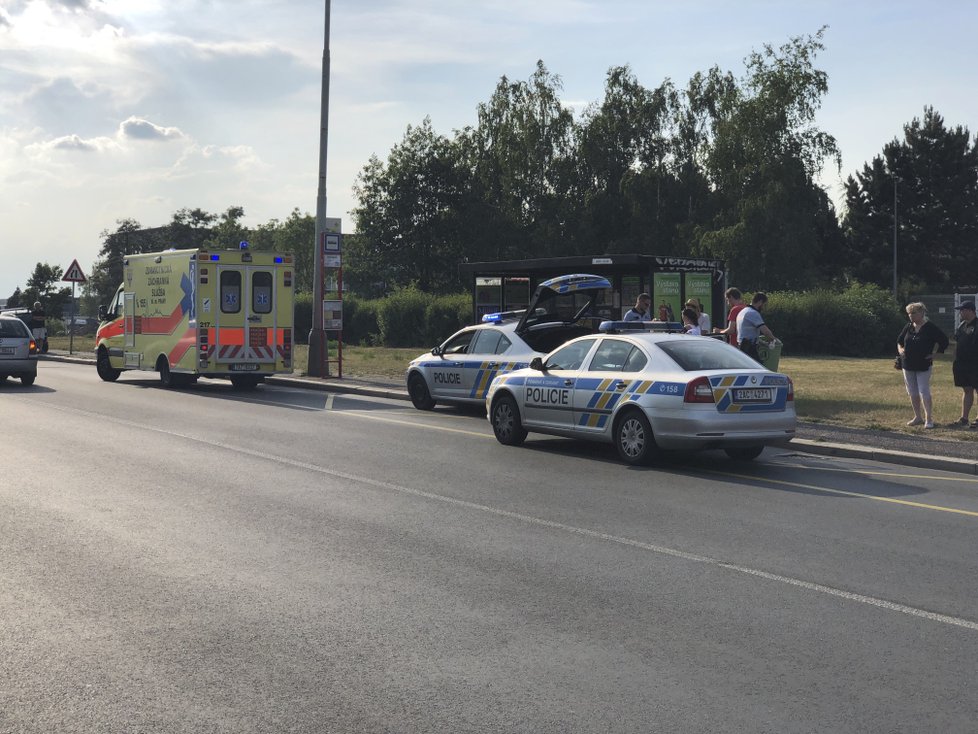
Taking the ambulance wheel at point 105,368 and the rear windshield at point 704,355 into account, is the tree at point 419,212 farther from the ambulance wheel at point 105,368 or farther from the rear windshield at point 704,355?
the rear windshield at point 704,355

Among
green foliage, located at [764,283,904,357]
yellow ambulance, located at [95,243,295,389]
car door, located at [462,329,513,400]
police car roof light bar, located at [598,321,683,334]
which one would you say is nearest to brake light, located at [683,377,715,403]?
police car roof light bar, located at [598,321,683,334]

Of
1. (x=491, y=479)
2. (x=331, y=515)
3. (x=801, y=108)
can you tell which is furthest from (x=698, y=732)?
(x=801, y=108)

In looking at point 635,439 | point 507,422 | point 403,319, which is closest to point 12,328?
point 507,422

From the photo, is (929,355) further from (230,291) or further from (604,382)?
(230,291)

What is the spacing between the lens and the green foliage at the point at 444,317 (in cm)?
4644

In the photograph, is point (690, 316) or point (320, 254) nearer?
point (690, 316)

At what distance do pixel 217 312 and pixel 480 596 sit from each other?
17.7 meters

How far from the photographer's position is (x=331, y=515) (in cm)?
929

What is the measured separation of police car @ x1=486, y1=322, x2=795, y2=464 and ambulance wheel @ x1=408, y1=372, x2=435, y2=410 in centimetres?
548

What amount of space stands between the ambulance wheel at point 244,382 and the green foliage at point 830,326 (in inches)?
862

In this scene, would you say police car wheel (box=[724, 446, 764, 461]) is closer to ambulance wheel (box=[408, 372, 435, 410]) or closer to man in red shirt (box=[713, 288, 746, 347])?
man in red shirt (box=[713, 288, 746, 347])

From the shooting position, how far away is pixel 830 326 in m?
41.9

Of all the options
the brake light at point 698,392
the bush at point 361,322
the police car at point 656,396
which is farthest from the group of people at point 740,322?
the bush at point 361,322

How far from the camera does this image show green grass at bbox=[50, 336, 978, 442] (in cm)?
1686
